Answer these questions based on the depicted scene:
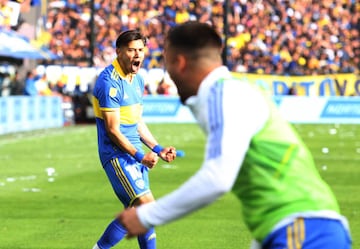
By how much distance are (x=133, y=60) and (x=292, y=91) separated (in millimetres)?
30738

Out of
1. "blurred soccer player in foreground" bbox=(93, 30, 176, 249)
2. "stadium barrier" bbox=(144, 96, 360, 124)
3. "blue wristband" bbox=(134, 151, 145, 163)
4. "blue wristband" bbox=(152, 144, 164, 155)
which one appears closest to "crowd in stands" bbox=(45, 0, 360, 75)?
"stadium barrier" bbox=(144, 96, 360, 124)

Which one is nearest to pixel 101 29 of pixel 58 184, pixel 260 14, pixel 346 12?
pixel 260 14

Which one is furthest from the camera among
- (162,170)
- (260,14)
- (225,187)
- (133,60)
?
(260,14)

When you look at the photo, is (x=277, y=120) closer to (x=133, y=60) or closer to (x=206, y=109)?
(x=206, y=109)

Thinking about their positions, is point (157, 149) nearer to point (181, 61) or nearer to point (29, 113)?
point (181, 61)

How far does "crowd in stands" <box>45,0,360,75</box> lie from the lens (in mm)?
40688

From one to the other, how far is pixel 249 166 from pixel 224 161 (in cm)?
22

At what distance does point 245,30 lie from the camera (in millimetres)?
41938

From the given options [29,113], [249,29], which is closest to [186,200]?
[29,113]

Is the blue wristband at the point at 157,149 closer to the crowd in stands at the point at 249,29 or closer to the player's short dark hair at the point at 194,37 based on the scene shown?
the player's short dark hair at the point at 194,37

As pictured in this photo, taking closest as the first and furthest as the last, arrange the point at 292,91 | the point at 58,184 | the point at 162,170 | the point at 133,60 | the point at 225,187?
the point at 225,187
the point at 133,60
the point at 58,184
the point at 162,170
the point at 292,91

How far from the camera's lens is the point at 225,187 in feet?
13.4

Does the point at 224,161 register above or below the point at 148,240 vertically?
above

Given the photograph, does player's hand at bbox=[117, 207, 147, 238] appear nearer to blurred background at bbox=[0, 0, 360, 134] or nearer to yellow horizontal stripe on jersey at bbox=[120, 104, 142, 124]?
yellow horizontal stripe on jersey at bbox=[120, 104, 142, 124]
